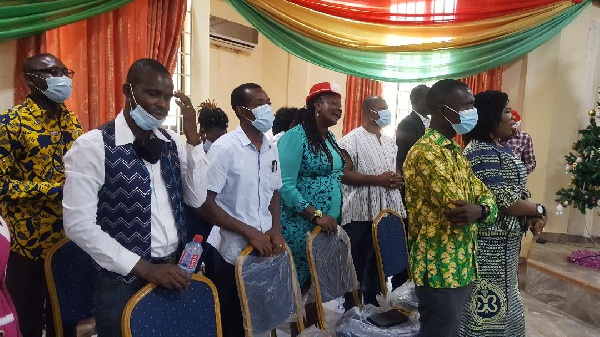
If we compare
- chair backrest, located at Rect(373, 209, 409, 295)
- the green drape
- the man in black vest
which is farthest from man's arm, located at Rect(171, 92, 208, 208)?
the green drape

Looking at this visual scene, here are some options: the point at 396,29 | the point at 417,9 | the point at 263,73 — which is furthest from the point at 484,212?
the point at 263,73

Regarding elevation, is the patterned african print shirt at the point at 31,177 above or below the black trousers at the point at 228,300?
above

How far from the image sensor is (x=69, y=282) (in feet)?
5.13

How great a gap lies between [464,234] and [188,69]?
311 centimetres

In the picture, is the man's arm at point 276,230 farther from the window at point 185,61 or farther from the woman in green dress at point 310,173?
the window at point 185,61

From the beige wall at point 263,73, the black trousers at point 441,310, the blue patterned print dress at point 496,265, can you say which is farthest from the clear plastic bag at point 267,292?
the beige wall at point 263,73

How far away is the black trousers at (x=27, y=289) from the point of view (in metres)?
1.88

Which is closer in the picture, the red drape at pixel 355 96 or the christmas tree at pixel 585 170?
the christmas tree at pixel 585 170

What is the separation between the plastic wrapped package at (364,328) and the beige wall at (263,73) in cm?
434

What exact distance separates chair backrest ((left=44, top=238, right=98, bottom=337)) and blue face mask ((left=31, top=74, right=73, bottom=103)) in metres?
0.69

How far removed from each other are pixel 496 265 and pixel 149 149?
148 centimetres

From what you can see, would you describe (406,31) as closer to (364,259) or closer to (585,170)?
(364,259)

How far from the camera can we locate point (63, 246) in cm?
157

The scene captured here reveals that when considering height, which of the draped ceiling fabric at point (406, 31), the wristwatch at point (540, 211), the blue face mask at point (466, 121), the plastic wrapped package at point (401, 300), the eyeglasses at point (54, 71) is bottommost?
the plastic wrapped package at point (401, 300)
